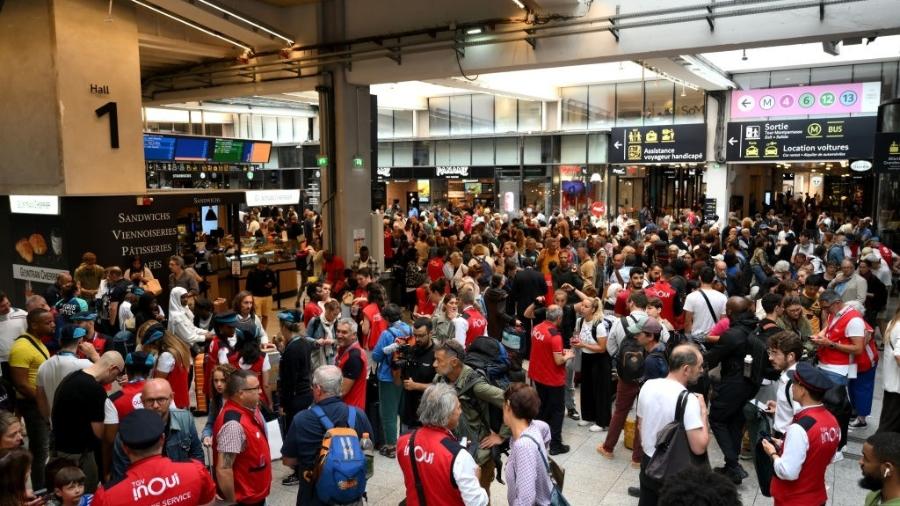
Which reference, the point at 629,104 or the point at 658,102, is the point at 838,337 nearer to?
the point at 658,102

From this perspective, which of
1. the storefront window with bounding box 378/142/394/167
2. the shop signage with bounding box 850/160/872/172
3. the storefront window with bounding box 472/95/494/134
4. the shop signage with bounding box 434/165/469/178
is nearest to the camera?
the shop signage with bounding box 850/160/872/172

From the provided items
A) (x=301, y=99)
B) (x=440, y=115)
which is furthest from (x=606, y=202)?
(x=301, y=99)

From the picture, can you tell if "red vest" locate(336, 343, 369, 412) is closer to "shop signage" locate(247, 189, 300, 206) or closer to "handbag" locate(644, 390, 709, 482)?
"handbag" locate(644, 390, 709, 482)

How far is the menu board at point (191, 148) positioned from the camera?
19.2 m

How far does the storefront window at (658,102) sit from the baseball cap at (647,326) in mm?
19007

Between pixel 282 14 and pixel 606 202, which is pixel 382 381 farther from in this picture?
pixel 606 202

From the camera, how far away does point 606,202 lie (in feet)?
82.9

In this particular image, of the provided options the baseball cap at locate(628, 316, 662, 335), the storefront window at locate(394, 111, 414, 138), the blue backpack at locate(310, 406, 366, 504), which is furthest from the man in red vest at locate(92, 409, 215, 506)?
the storefront window at locate(394, 111, 414, 138)

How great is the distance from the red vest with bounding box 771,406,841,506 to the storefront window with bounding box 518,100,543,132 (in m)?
23.3

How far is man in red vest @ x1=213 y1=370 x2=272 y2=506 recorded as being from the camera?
3895 millimetres

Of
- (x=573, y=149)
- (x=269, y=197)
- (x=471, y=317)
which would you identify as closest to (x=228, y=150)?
(x=269, y=197)

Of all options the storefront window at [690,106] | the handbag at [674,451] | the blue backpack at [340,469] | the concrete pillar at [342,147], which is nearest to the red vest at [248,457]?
the blue backpack at [340,469]

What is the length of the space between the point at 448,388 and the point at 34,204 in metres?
10.0

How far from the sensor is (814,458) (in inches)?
145
